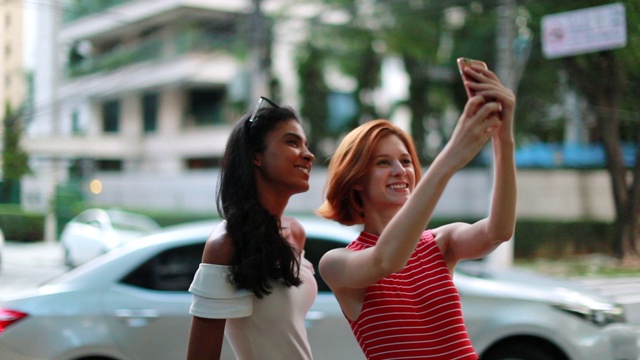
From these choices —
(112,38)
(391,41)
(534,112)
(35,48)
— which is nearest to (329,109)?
(391,41)

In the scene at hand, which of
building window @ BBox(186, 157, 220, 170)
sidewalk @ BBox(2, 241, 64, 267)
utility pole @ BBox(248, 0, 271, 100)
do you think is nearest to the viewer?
sidewalk @ BBox(2, 241, 64, 267)

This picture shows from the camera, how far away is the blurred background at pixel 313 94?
15.8 feet

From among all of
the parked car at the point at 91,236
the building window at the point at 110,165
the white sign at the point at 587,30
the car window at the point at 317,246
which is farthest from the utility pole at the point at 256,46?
the car window at the point at 317,246

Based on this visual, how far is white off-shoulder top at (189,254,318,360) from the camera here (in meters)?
1.66

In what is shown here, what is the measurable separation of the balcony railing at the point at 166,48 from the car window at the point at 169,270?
1083cm

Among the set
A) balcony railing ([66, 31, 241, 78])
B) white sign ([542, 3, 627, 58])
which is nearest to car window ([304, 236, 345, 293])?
white sign ([542, 3, 627, 58])

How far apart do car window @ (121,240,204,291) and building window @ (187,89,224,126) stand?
2194 centimetres

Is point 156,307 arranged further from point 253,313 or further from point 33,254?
point 253,313

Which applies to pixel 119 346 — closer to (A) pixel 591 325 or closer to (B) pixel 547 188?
(A) pixel 591 325

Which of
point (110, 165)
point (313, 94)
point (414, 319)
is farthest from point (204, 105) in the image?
point (414, 319)

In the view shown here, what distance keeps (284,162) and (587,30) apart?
3.14 metres

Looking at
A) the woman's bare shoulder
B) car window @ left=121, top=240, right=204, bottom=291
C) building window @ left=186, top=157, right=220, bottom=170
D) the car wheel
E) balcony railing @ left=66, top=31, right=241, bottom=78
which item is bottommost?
building window @ left=186, top=157, right=220, bottom=170

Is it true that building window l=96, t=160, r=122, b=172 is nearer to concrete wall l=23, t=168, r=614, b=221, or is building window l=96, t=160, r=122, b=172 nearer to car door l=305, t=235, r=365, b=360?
concrete wall l=23, t=168, r=614, b=221

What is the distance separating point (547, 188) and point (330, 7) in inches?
294
